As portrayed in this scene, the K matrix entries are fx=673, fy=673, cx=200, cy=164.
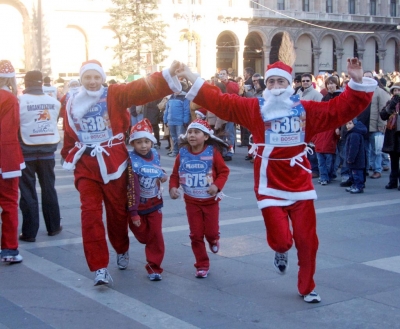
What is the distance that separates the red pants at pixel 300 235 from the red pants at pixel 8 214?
266 cm

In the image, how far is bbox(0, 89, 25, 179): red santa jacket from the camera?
6.54 metres

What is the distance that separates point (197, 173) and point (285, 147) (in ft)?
3.40

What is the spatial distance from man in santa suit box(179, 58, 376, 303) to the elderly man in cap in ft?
9.35

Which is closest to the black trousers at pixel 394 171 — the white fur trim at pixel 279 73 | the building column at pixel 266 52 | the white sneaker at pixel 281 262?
the white fur trim at pixel 279 73

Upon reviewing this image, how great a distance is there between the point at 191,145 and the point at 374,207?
447 centimetres

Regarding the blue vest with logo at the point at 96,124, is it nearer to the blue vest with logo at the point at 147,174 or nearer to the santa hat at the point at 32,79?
the blue vest with logo at the point at 147,174

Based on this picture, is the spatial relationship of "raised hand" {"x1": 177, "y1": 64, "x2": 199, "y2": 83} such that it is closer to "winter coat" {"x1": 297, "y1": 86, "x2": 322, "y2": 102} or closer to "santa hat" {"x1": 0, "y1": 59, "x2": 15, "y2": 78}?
"santa hat" {"x1": 0, "y1": 59, "x2": 15, "y2": 78}

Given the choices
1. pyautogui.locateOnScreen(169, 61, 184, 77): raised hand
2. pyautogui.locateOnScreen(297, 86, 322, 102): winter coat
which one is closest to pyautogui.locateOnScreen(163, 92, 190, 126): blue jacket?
pyautogui.locateOnScreen(297, 86, 322, 102): winter coat

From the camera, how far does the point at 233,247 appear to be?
7.12 meters

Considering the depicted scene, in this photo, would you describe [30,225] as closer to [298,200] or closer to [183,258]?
[183,258]

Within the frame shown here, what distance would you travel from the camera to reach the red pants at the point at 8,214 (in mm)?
6516

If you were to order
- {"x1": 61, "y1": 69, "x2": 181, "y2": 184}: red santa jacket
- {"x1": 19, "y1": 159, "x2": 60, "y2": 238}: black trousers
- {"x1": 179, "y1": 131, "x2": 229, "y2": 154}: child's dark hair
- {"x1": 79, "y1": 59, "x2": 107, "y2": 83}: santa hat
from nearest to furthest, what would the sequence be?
{"x1": 61, "y1": 69, "x2": 181, "y2": 184}: red santa jacket → {"x1": 79, "y1": 59, "x2": 107, "y2": 83}: santa hat → {"x1": 179, "y1": 131, "x2": 229, "y2": 154}: child's dark hair → {"x1": 19, "y1": 159, "x2": 60, "y2": 238}: black trousers

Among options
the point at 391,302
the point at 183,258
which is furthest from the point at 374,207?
the point at 391,302

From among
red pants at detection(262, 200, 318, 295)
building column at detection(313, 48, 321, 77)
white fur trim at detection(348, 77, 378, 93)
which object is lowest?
red pants at detection(262, 200, 318, 295)
